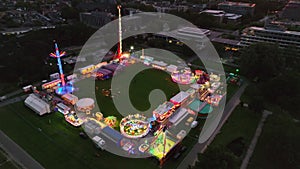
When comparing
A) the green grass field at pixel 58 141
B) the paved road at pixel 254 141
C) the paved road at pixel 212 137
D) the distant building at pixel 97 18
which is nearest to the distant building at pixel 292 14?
the paved road at pixel 212 137

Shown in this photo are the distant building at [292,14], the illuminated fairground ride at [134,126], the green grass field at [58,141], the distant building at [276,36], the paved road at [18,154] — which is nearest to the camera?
the paved road at [18,154]

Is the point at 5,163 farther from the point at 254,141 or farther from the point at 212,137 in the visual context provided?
the point at 254,141

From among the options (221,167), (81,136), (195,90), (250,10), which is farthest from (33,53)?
(250,10)

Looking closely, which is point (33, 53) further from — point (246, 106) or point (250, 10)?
point (250, 10)

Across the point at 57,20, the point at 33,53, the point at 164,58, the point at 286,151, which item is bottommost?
the point at 286,151

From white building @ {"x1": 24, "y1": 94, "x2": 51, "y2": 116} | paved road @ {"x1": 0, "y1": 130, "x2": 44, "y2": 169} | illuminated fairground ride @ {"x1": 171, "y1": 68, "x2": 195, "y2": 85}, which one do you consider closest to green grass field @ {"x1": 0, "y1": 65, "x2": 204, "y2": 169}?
paved road @ {"x1": 0, "y1": 130, "x2": 44, "y2": 169}

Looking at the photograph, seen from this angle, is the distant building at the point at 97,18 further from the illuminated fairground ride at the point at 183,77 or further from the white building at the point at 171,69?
the illuminated fairground ride at the point at 183,77

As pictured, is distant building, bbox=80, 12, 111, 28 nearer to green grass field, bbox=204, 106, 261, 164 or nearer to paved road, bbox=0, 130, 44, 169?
paved road, bbox=0, 130, 44, 169
